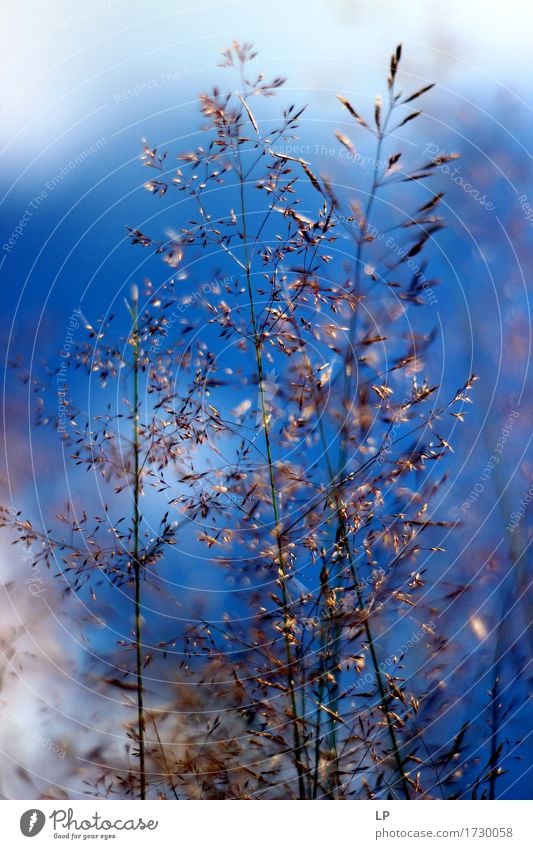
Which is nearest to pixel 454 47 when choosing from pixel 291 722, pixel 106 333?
pixel 106 333

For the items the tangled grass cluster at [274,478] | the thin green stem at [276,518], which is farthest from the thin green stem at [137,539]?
the thin green stem at [276,518]

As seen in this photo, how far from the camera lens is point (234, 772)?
1.18 metres

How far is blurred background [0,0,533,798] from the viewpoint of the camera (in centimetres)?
122

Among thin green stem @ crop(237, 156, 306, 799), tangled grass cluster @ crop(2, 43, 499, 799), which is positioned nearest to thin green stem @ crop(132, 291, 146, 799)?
tangled grass cluster @ crop(2, 43, 499, 799)

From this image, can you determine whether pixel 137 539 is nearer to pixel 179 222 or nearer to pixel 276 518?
pixel 276 518

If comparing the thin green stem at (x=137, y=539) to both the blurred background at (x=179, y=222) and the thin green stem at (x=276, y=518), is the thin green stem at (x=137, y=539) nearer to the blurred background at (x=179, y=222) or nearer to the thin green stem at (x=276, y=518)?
the blurred background at (x=179, y=222)

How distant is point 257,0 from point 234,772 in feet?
3.61

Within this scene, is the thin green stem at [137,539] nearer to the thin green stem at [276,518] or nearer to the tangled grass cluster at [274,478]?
the tangled grass cluster at [274,478]

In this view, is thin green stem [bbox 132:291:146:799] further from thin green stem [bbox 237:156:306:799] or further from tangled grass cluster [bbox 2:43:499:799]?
thin green stem [bbox 237:156:306:799]

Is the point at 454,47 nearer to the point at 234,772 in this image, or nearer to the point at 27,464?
the point at 27,464

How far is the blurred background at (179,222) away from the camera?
47.9 inches

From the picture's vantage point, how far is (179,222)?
1.26 metres

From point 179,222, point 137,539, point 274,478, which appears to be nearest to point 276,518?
point 274,478

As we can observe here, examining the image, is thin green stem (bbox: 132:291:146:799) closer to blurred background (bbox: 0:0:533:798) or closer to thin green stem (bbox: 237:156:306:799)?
blurred background (bbox: 0:0:533:798)
